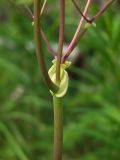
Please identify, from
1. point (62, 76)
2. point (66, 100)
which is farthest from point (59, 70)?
point (66, 100)

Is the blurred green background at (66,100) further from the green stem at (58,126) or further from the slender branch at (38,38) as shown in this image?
the slender branch at (38,38)

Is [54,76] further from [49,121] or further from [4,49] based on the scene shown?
[49,121]

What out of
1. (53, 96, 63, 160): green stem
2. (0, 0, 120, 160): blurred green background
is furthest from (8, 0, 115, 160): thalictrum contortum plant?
(0, 0, 120, 160): blurred green background

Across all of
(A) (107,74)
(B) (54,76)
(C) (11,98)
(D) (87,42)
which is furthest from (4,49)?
(B) (54,76)

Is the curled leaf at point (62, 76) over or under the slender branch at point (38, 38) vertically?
under

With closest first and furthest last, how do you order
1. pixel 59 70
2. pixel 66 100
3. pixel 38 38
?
pixel 38 38 < pixel 59 70 < pixel 66 100

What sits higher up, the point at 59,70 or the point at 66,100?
the point at 59,70

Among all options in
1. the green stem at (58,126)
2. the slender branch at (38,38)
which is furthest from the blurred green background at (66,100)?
the slender branch at (38,38)

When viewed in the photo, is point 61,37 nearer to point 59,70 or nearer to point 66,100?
point 59,70

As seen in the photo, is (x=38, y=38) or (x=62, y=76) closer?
(x=38, y=38)
